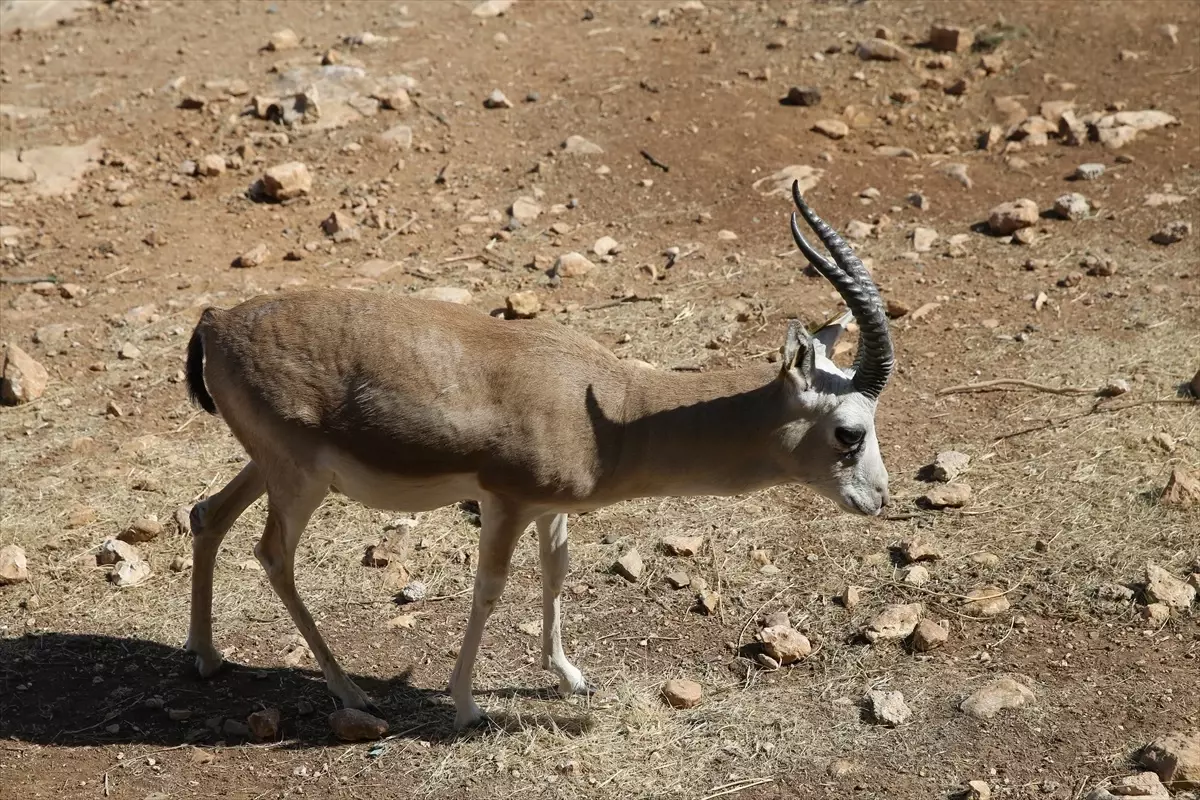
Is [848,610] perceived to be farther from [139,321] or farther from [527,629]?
[139,321]

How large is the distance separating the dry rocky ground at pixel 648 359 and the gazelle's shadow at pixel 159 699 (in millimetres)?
26

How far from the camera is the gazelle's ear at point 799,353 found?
6.31 meters

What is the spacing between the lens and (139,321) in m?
11.4

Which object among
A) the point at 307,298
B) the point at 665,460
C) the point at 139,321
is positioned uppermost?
the point at 307,298

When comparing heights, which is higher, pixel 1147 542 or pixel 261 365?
pixel 261 365

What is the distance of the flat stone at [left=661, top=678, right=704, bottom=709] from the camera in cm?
719

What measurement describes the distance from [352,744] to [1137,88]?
11768 millimetres

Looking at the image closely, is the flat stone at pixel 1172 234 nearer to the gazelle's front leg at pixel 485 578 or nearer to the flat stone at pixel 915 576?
the flat stone at pixel 915 576

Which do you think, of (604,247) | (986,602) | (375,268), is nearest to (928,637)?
(986,602)

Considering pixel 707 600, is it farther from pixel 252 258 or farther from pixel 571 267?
pixel 252 258

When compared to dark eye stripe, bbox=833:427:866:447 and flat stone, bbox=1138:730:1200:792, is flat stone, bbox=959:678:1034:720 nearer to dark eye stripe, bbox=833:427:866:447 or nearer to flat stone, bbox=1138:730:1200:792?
flat stone, bbox=1138:730:1200:792

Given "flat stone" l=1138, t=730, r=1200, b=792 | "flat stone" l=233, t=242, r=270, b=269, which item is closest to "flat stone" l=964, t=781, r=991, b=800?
"flat stone" l=1138, t=730, r=1200, b=792

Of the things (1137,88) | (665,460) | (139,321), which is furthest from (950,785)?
(1137,88)

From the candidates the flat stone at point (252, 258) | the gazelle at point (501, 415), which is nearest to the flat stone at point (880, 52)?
the flat stone at point (252, 258)
